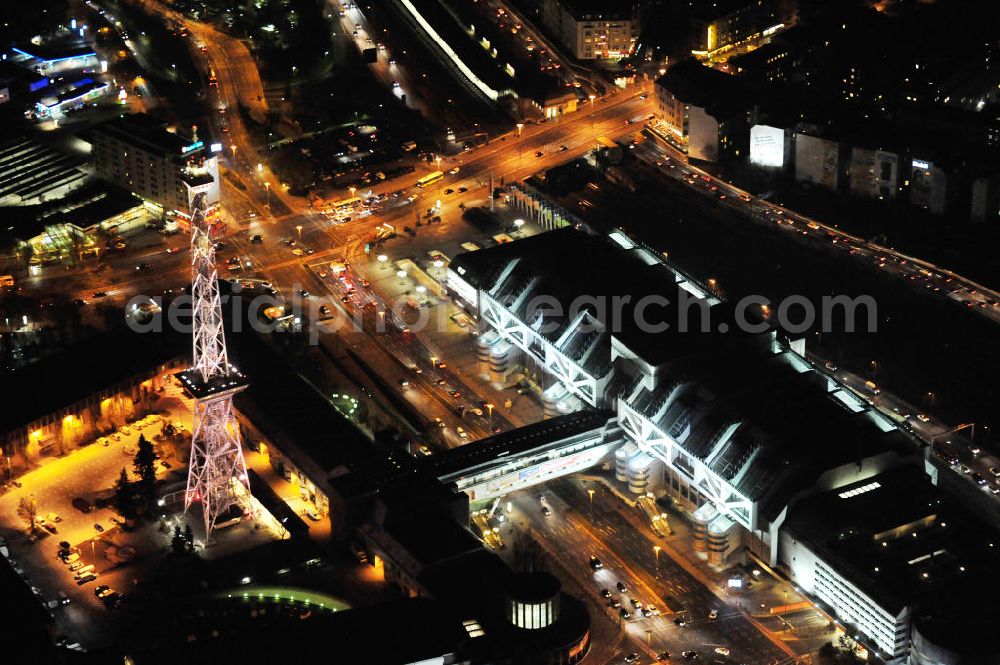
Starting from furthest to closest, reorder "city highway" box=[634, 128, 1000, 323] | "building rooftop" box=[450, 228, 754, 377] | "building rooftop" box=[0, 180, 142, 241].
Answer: "building rooftop" box=[0, 180, 142, 241] < "city highway" box=[634, 128, 1000, 323] < "building rooftop" box=[450, 228, 754, 377]

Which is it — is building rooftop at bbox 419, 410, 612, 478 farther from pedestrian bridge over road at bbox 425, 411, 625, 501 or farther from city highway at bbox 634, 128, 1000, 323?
city highway at bbox 634, 128, 1000, 323

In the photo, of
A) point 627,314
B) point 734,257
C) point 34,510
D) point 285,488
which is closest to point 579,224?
point 734,257

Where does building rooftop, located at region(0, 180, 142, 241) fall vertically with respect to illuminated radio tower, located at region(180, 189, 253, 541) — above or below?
below

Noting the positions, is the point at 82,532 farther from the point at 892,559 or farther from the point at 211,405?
the point at 892,559

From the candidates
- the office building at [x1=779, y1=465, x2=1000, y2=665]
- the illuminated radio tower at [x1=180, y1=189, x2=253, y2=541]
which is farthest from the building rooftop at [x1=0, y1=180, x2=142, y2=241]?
the office building at [x1=779, y1=465, x2=1000, y2=665]

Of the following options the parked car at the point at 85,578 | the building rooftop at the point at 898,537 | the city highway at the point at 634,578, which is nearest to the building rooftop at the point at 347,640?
the parked car at the point at 85,578

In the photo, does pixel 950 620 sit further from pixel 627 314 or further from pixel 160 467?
pixel 160 467
